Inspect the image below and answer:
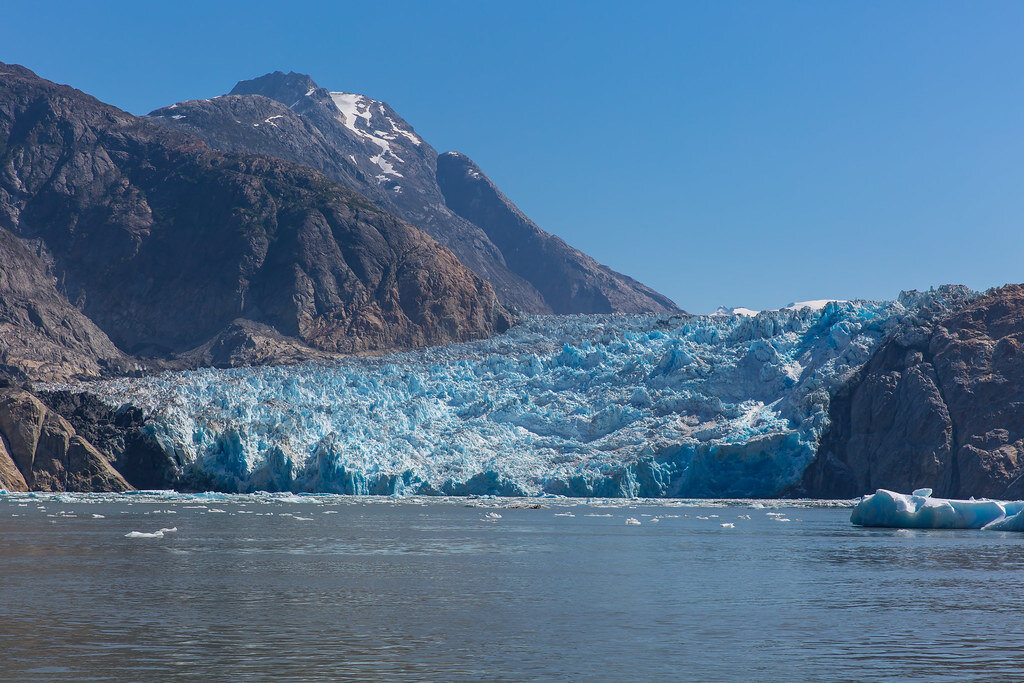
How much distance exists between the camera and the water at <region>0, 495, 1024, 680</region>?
14680 mm

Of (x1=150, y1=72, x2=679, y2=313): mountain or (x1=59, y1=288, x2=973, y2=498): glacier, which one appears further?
(x1=150, y1=72, x2=679, y2=313): mountain

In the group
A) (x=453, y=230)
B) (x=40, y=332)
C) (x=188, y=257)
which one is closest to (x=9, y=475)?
(x=40, y=332)

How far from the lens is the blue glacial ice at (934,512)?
41.8m

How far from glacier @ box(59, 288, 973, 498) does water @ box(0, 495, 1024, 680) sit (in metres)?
21.8

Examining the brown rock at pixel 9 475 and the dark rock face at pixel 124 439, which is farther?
the dark rock face at pixel 124 439

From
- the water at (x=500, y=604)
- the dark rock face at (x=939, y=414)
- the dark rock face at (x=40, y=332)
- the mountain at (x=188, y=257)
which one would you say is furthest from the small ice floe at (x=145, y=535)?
the mountain at (x=188, y=257)

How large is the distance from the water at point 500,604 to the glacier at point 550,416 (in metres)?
21.8

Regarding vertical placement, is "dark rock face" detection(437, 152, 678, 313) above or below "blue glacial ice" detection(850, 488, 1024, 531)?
above

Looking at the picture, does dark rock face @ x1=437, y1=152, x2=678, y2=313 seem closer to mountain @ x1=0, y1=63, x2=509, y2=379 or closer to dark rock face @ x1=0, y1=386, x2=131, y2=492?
mountain @ x1=0, y1=63, x2=509, y2=379

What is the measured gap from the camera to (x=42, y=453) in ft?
202

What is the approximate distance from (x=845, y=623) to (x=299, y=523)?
28.3m

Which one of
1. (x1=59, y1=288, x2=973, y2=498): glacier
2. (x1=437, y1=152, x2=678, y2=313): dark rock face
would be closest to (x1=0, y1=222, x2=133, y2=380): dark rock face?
(x1=59, y1=288, x2=973, y2=498): glacier

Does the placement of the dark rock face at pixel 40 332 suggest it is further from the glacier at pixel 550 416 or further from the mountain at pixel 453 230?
the mountain at pixel 453 230

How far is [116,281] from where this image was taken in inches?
4852
